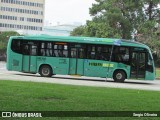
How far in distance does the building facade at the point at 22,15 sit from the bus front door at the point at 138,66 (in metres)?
124

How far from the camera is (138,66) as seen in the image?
27.8 meters

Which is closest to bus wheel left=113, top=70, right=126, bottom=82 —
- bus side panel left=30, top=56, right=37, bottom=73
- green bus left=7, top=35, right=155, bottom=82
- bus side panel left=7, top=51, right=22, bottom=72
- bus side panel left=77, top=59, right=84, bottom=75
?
green bus left=7, top=35, right=155, bottom=82

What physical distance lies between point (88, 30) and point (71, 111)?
65.2m

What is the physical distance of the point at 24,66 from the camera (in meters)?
28.2

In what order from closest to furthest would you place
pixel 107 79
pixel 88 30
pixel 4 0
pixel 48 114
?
pixel 48 114 → pixel 107 79 → pixel 88 30 → pixel 4 0

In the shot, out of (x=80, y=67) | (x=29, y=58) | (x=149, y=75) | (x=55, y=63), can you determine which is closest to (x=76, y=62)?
(x=80, y=67)

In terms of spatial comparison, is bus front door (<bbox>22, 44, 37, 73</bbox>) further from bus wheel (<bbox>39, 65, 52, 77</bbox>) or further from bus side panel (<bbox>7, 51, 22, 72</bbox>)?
bus wheel (<bbox>39, 65, 52, 77</bbox>)

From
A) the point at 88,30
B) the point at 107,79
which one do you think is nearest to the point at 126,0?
the point at 88,30

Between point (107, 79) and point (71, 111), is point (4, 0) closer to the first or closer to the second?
point (107, 79)

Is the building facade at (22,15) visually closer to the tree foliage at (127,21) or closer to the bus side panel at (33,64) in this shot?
the tree foliage at (127,21)

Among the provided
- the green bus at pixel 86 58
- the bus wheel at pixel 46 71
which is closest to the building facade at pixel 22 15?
the green bus at pixel 86 58

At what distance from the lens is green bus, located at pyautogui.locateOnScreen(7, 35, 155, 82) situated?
27766mm

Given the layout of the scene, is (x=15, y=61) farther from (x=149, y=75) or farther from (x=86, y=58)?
(x=149, y=75)

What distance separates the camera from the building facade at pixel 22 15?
5832 inches
